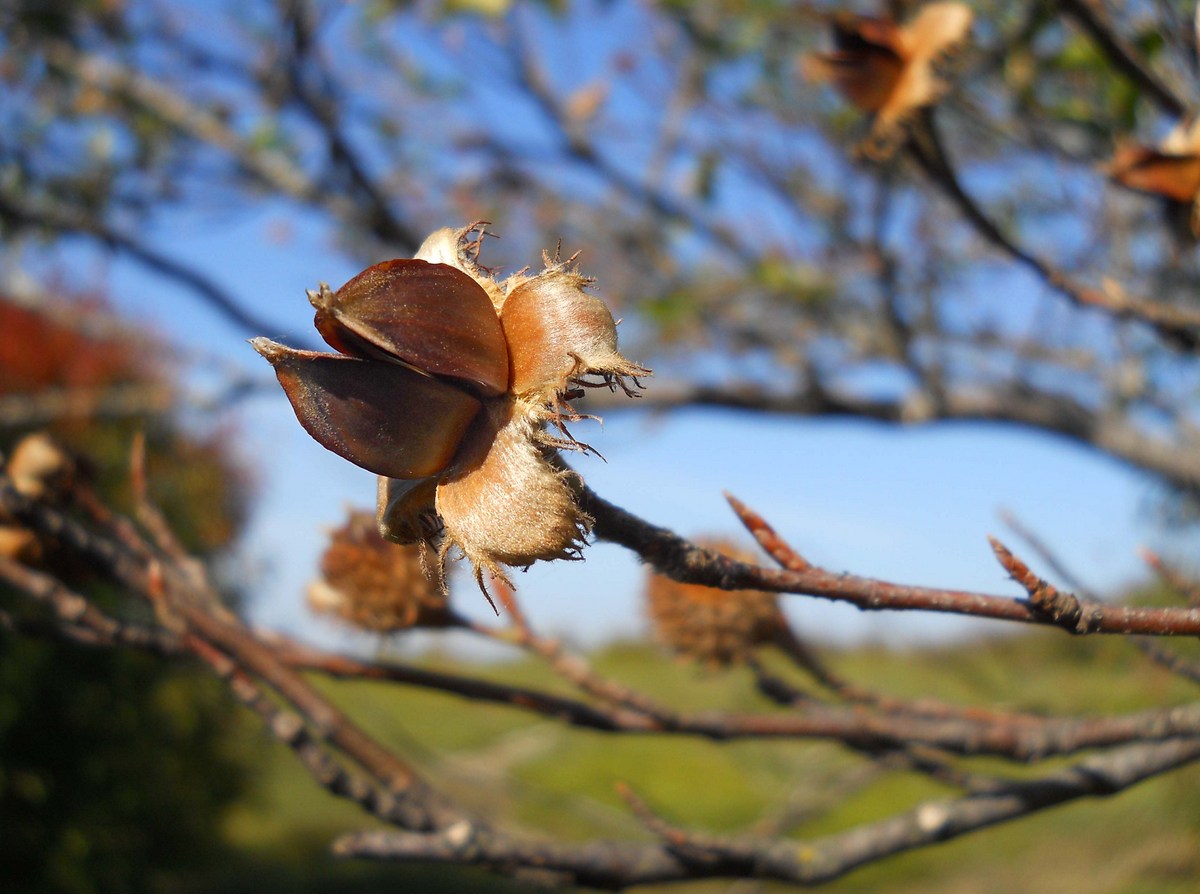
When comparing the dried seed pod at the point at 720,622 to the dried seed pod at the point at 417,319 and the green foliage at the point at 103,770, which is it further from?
the green foliage at the point at 103,770

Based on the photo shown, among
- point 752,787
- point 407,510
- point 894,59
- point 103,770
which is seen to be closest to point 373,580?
point 407,510

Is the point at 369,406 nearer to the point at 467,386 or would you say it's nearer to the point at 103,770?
the point at 467,386

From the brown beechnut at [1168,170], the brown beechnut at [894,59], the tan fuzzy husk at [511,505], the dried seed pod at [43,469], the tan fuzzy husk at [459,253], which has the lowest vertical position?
the tan fuzzy husk at [511,505]

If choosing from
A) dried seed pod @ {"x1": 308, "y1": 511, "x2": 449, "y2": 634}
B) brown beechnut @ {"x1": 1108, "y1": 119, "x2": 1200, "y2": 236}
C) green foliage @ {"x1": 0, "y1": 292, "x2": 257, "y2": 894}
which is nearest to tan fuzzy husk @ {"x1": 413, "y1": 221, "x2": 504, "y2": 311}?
dried seed pod @ {"x1": 308, "y1": 511, "x2": 449, "y2": 634}

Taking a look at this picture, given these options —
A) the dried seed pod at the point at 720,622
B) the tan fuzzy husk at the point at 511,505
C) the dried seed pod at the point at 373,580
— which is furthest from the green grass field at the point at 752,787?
the tan fuzzy husk at the point at 511,505

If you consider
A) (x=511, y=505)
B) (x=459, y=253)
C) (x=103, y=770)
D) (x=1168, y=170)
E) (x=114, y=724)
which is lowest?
(x=511, y=505)

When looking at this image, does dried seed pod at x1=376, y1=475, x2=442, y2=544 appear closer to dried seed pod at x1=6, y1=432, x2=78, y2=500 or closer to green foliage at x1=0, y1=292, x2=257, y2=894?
dried seed pod at x1=6, y1=432, x2=78, y2=500
